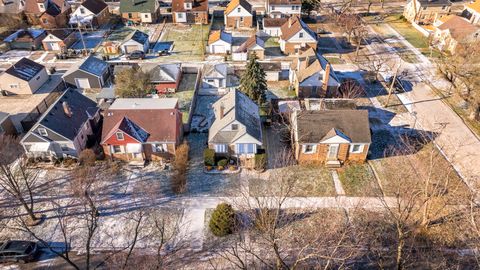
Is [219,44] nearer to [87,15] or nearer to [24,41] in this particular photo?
[87,15]

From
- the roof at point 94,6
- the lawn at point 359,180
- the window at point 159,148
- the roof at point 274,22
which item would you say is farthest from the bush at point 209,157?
the roof at point 94,6

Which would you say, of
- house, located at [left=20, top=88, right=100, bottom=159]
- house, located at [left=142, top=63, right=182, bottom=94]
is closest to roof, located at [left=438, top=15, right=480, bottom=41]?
house, located at [left=142, top=63, right=182, bottom=94]

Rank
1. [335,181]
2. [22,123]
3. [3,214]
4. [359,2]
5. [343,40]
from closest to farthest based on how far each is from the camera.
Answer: [3,214], [335,181], [22,123], [343,40], [359,2]

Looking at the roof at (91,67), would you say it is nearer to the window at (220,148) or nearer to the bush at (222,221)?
the window at (220,148)

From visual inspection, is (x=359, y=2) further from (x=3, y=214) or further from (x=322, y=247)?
(x=3, y=214)

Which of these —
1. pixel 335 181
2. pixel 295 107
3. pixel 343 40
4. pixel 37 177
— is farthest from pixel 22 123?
pixel 343 40

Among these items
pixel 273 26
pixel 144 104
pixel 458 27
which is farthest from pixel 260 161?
pixel 458 27
